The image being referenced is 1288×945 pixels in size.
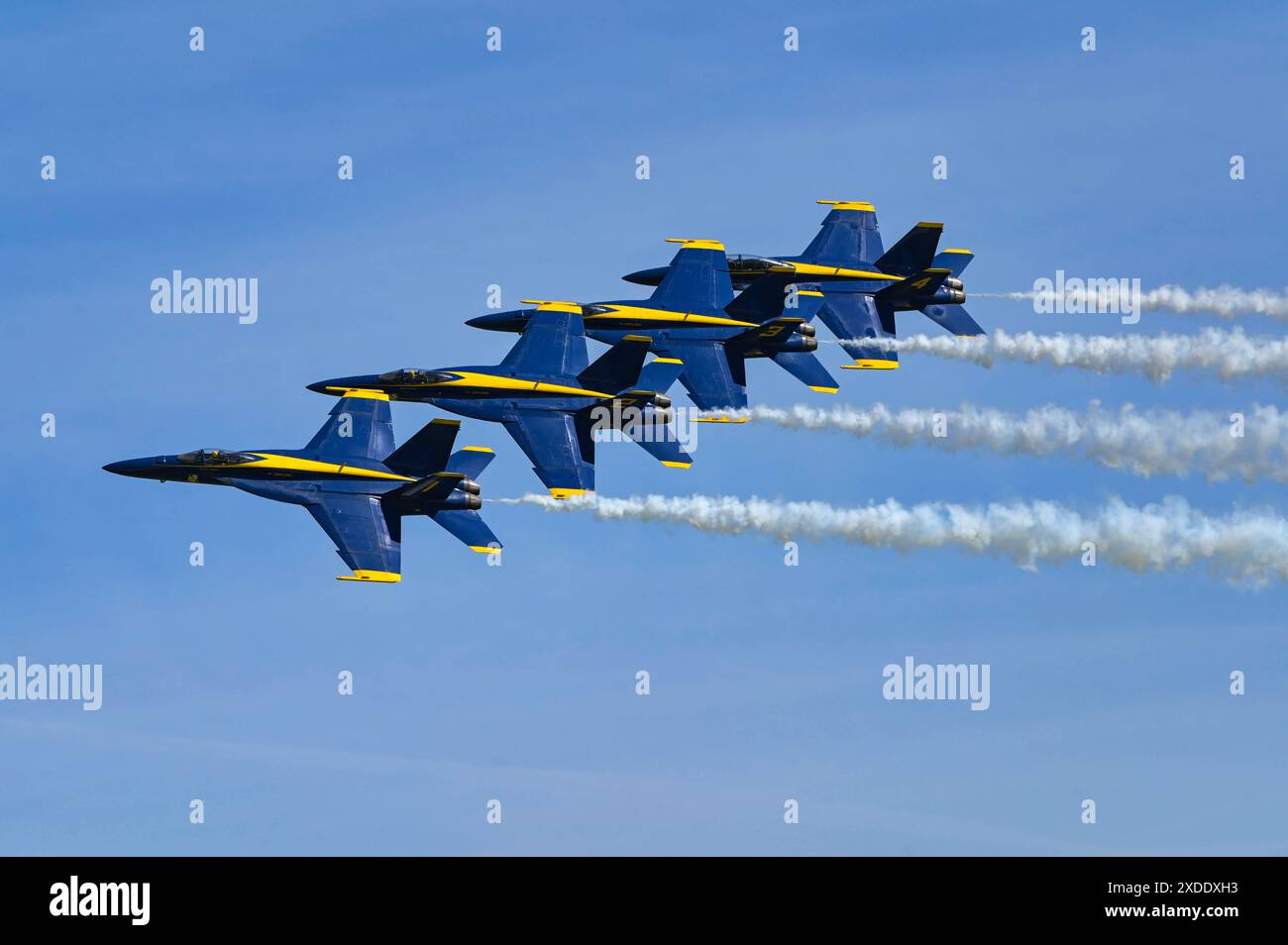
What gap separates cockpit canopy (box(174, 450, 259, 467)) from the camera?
113000 mm

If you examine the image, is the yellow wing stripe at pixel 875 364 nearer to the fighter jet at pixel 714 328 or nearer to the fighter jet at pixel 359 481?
the fighter jet at pixel 714 328

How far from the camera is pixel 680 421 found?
117125 mm

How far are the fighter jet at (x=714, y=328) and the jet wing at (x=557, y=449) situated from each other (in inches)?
280

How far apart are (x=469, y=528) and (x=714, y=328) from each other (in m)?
16.7

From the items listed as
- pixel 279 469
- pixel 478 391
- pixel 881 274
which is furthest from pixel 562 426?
pixel 881 274

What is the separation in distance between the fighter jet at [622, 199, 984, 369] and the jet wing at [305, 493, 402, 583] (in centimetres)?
2166

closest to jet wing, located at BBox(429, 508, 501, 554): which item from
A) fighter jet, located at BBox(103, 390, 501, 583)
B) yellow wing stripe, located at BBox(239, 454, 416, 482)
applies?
fighter jet, located at BBox(103, 390, 501, 583)

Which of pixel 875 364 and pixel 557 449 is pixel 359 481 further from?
pixel 875 364

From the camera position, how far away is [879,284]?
4983 inches

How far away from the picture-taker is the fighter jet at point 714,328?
121 m

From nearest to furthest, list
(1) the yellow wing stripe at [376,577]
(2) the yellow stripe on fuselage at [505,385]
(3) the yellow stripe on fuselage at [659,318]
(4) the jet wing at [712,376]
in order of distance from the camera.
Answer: (1) the yellow wing stripe at [376,577], (2) the yellow stripe on fuselage at [505,385], (4) the jet wing at [712,376], (3) the yellow stripe on fuselage at [659,318]

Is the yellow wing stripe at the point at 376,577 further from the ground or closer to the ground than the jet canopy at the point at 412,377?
closer to the ground

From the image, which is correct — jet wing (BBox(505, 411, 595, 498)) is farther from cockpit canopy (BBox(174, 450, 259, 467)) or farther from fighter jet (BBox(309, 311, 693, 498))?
cockpit canopy (BBox(174, 450, 259, 467))

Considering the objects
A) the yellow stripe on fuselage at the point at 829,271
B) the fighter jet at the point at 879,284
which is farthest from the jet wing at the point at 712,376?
the yellow stripe on fuselage at the point at 829,271
